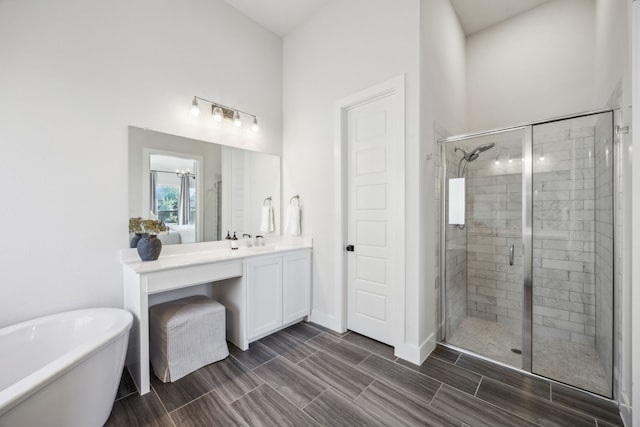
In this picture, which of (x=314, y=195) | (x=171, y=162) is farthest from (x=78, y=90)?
(x=314, y=195)

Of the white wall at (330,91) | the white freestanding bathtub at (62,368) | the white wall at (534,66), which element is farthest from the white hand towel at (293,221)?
the white wall at (534,66)

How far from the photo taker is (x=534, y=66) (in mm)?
2955

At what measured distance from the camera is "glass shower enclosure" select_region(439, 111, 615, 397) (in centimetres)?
194

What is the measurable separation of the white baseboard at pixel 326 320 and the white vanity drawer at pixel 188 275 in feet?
3.47

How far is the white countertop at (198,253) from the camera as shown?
1897 mm

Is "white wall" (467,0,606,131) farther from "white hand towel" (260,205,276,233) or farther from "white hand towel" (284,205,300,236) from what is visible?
"white hand towel" (260,205,276,233)

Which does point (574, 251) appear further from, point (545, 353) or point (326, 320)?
point (326, 320)

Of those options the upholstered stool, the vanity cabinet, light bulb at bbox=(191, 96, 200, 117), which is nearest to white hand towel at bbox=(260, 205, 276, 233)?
the vanity cabinet

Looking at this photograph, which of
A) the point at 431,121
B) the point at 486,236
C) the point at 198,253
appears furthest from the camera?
the point at 486,236

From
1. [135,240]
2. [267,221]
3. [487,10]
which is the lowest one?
[135,240]

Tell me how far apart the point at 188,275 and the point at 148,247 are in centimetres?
41

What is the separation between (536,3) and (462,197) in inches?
98.3

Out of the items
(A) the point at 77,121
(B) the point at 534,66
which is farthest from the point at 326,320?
(B) the point at 534,66

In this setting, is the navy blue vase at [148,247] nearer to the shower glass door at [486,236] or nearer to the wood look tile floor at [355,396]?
the wood look tile floor at [355,396]
